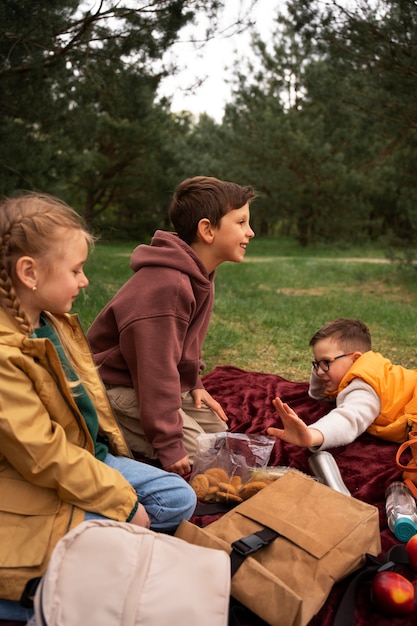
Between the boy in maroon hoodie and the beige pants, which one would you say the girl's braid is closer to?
the boy in maroon hoodie

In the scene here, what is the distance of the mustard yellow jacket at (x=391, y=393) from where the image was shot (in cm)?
302

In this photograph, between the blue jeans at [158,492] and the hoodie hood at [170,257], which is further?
the hoodie hood at [170,257]

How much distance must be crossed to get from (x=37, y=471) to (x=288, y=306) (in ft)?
20.0

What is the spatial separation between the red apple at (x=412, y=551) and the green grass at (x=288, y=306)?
2.44m

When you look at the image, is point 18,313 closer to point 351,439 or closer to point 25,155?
point 351,439

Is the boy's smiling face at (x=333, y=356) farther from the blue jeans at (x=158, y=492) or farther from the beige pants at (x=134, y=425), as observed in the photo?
the blue jeans at (x=158, y=492)

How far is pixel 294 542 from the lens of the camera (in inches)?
72.6

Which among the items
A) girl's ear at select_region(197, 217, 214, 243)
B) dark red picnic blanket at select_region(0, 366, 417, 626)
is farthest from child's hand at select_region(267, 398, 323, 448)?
girl's ear at select_region(197, 217, 214, 243)

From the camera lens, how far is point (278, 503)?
2045 mm

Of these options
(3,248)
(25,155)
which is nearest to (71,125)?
(25,155)

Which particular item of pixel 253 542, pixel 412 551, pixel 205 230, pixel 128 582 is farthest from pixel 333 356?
pixel 128 582

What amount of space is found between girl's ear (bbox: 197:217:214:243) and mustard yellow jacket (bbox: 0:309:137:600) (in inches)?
48.5

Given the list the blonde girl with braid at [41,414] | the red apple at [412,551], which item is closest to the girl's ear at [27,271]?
the blonde girl with braid at [41,414]

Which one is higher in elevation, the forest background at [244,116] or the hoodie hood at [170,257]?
the forest background at [244,116]
